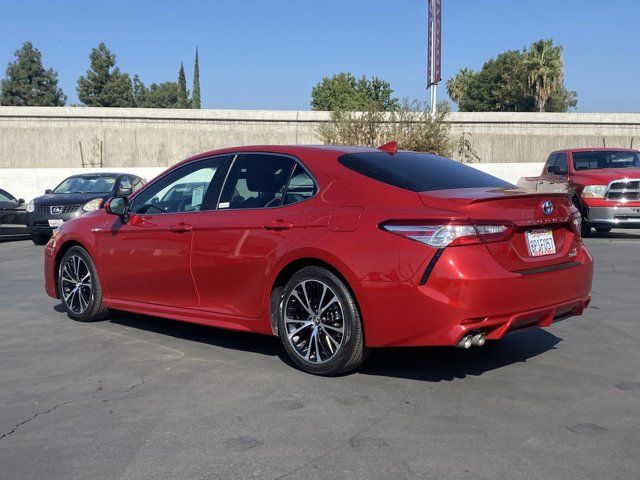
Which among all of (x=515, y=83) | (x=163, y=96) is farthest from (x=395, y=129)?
(x=163, y=96)

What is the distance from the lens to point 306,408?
14.7 ft

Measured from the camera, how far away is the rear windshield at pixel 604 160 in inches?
609

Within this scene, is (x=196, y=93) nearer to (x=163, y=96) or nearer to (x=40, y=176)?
(x=163, y=96)

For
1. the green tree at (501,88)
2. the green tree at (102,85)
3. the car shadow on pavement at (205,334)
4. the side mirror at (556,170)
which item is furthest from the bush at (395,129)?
the green tree at (102,85)

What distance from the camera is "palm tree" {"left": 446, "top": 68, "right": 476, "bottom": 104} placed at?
247ft

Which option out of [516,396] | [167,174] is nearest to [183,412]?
[516,396]

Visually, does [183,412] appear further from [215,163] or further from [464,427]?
[215,163]

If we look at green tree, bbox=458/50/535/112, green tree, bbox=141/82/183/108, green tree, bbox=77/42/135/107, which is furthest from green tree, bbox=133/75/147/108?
green tree, bbox=458/50/535/112

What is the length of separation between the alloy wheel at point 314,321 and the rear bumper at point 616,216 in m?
10.6

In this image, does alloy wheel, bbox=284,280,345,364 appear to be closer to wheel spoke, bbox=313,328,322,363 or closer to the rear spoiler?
wheel spoke, bbox=313,328,322,363

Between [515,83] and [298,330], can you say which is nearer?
[298,330]

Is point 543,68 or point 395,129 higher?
point 543,68

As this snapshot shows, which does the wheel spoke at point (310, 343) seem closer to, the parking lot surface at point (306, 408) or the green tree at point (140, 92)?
the parking lot surface at point (306, 408)

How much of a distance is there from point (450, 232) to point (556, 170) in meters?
12.1
